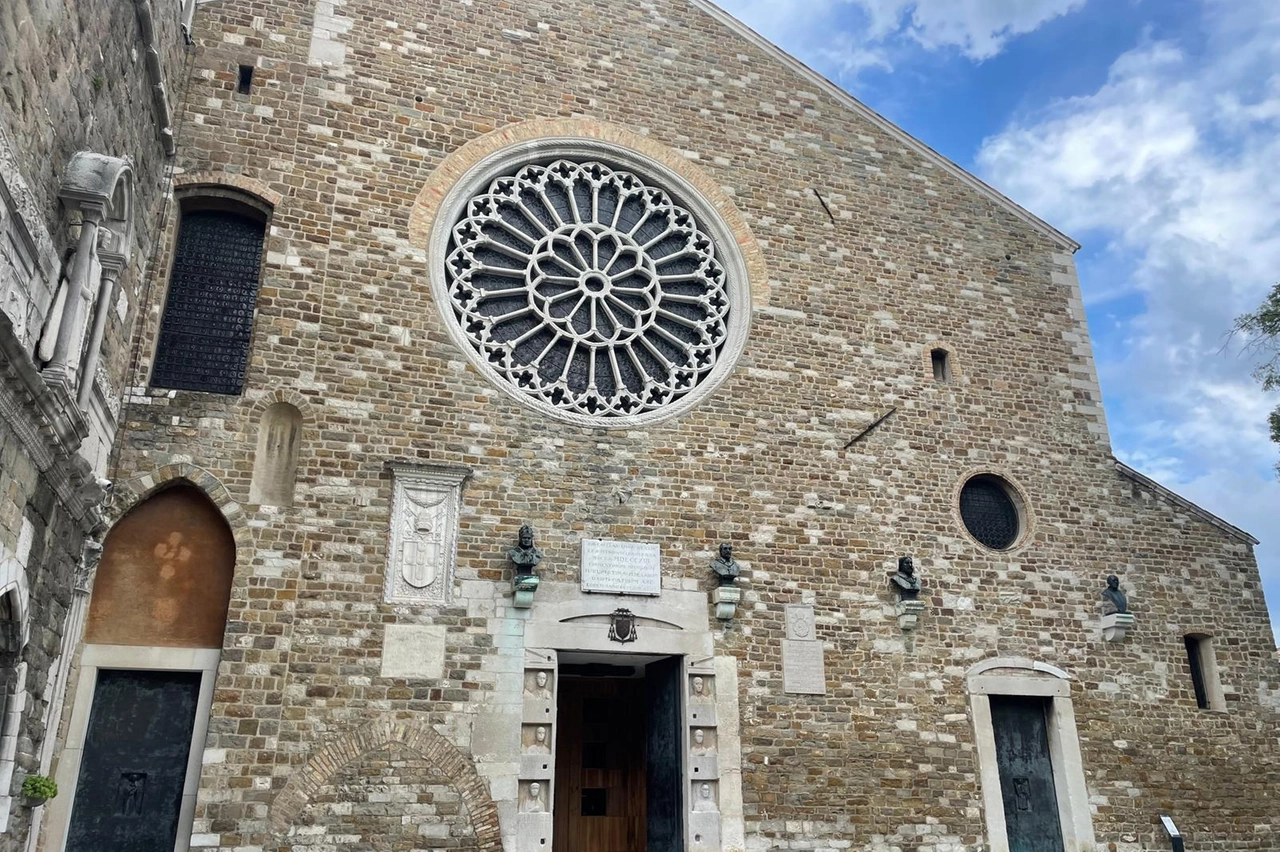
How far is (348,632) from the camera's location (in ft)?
29.0

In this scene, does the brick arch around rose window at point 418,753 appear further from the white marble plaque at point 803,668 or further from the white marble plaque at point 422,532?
the white marble plaque at point 803,668

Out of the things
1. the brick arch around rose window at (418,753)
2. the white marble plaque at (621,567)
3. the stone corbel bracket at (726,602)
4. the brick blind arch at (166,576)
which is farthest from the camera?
the stone corbel bracket at (726,602)

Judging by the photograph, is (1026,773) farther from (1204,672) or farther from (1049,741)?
(1204,672)

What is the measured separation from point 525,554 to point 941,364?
19.2ft

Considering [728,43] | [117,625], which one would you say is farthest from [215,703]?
[728,43]

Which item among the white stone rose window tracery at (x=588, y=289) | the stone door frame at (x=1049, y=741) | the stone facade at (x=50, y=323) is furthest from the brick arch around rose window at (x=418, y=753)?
the stone door frame at (x=1049, y=741)

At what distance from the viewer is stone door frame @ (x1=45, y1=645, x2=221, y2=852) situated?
26.0 feet

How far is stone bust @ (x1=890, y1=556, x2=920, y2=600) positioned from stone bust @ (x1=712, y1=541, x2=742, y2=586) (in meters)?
1.82

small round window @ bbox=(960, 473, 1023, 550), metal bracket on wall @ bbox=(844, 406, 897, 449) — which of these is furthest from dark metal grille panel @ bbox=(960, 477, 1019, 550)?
metal bracket on wall @ bbox=(844, 406, 897, 449)

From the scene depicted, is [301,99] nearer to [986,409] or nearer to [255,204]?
[255,204]

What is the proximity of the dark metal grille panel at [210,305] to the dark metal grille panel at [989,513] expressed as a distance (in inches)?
316

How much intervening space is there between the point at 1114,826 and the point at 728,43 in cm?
1019

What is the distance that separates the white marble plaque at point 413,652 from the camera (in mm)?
8859

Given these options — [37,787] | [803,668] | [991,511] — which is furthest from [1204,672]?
[37,787]
